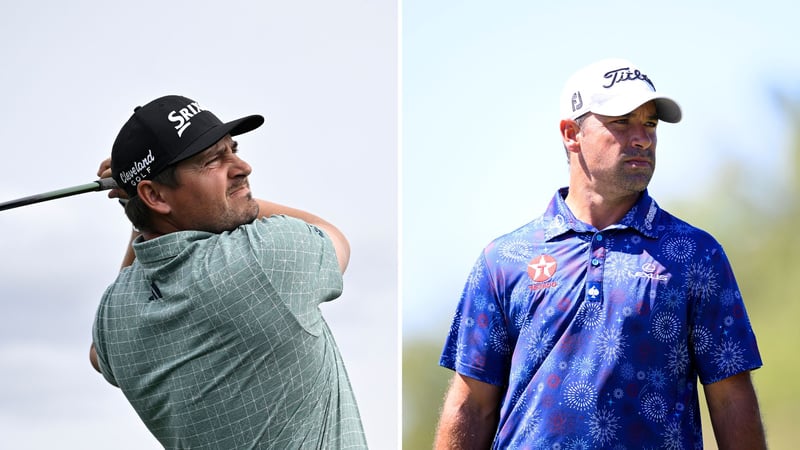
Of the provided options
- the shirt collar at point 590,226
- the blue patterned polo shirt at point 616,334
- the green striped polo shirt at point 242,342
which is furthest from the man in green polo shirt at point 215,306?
the shirt collar at point 590,226

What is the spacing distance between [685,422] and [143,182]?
4.20 feet

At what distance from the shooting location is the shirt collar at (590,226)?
8.09ft

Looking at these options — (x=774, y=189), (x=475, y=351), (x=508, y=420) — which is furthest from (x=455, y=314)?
(x=774, y=189)

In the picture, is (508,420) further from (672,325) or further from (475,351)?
(672,325)

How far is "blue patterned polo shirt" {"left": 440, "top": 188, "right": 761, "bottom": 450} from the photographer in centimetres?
231

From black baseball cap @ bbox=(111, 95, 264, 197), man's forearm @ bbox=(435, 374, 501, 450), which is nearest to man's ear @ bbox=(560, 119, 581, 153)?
man's forearm @ bbox=(435, 374, 501, 450)

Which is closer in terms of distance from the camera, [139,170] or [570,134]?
[139,170]

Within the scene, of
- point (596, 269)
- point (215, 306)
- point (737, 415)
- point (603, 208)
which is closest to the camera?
point (215, 306)

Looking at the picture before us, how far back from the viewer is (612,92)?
2521 millimetres

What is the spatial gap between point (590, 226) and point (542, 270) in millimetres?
159

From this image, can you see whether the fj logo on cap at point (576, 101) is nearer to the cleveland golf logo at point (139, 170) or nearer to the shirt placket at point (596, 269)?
the shirt placket at point (596, 269)

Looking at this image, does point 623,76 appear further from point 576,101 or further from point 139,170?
point 139,170

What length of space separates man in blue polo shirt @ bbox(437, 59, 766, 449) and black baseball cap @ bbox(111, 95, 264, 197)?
0.81 m

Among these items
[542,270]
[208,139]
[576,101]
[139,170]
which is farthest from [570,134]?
[139,170]
